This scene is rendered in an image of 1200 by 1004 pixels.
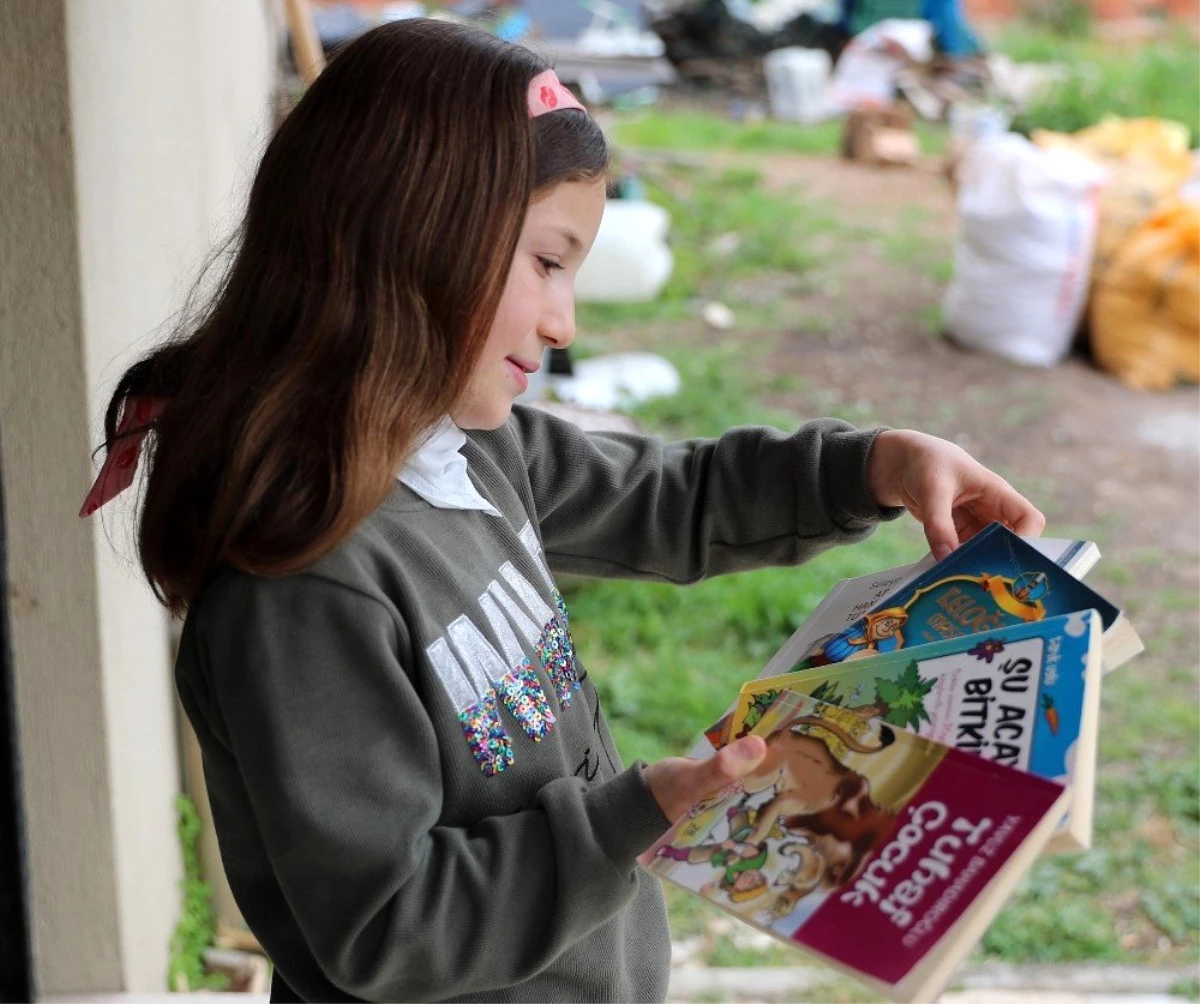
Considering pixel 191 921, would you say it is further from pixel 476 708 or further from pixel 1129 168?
pixel 1129 168

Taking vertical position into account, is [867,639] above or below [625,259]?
above

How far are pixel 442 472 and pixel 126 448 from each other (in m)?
0.29

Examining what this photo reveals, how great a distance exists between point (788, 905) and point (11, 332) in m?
1.25

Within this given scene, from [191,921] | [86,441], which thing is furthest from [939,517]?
[191,921]

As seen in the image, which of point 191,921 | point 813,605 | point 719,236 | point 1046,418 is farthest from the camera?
point 719,236

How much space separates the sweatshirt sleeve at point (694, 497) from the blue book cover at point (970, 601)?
8.3 inches

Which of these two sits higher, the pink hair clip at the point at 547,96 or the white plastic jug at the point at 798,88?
the pink hair clip at the point at 547,96

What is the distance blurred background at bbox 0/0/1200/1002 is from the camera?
6.28 ft

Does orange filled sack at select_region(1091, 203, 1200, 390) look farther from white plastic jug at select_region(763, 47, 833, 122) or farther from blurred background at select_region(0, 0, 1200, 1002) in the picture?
white plastic jug at select_region(763, 47, 833, 122)

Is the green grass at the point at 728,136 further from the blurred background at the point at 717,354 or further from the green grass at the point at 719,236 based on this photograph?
the green grass at the point at 719,236

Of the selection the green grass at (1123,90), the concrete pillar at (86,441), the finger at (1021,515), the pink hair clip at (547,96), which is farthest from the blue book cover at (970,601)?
the green grass at (1123,90)

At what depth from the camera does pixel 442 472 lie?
137 cm

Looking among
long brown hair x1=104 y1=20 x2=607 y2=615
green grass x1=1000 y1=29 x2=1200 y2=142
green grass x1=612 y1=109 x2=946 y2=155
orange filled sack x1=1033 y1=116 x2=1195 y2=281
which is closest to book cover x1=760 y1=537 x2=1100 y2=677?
long brown hair x1=104 y1=20 x2=607 y2=615

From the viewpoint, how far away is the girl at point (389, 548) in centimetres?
117
